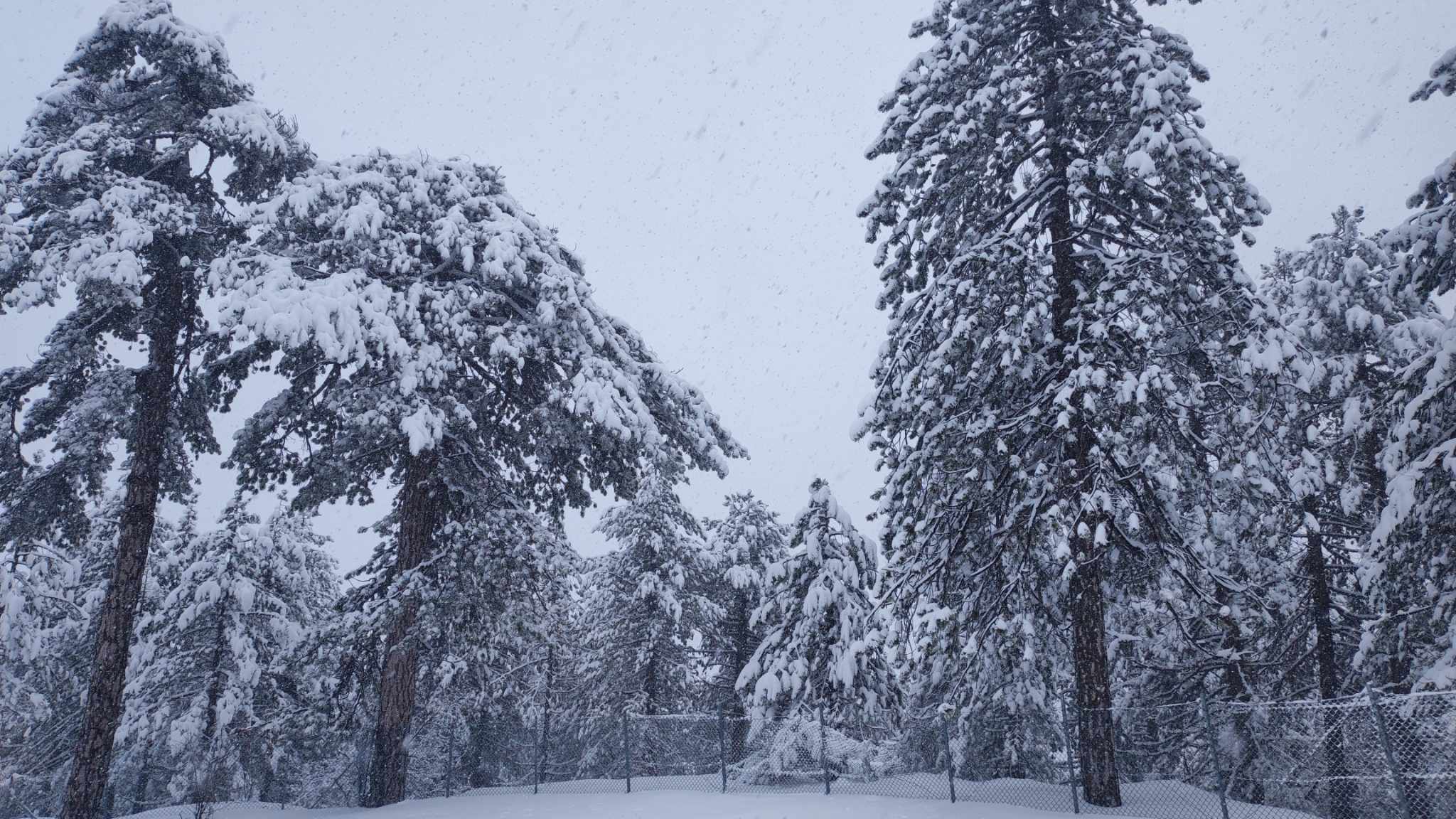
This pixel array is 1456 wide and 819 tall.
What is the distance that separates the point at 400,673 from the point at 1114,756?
1118 centimetres

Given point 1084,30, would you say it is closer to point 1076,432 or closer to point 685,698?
point 1076,432

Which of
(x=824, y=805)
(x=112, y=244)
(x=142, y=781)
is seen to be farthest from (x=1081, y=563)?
(x=142, y=781)

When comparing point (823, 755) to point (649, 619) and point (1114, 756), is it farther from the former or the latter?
point (649, 619)

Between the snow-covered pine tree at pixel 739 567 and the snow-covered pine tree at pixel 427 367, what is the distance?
Answer: 14.3 meters

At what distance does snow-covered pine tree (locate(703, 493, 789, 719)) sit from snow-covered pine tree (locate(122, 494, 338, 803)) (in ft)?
45.3

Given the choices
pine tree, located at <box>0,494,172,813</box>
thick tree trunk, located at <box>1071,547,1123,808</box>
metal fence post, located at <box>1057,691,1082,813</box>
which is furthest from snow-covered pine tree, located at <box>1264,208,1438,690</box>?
pine tree, located at <box>0,494,172,813</box>

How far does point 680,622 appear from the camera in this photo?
2928 cm

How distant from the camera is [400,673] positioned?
45.9ft

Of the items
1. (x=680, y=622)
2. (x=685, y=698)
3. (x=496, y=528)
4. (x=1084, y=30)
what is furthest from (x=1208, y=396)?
(x=685, y=698)

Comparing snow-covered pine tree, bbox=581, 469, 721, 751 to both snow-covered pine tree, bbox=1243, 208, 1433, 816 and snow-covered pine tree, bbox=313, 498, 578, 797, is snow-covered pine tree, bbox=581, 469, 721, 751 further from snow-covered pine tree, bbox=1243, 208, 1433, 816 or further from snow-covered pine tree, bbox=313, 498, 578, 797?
snow-covered pine tree, bbox=1243, 208, 1433, 816

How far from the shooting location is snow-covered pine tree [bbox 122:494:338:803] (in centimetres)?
2253

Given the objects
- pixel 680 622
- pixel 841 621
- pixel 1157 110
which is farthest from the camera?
pixel 680 622

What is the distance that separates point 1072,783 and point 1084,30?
11181 mm

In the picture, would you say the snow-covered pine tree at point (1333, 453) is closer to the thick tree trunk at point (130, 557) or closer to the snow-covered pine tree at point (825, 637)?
the snow-covered pine tree at point (825, 637)
